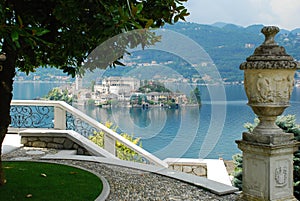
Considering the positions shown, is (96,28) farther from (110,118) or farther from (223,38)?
(223,38)

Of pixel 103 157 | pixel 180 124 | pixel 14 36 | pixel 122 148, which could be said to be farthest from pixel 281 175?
pixel 122 148

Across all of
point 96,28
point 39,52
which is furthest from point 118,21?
→ point 39,52

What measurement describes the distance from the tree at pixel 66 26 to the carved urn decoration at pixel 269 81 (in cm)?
121

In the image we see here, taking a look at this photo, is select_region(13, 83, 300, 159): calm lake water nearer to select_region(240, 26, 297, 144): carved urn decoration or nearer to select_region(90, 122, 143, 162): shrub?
select_region(240, 26, 297, 144): carved urn decoration

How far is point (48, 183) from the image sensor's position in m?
6.30

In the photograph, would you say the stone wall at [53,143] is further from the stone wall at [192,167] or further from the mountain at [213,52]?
the mountain at [213,52]

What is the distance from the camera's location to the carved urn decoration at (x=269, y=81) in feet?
16.1

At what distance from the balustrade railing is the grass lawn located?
87.9 inches

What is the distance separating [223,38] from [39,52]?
13.1 ft

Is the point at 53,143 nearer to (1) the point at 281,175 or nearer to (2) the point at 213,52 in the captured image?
(2) the point at 213,52

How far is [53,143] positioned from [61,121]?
798mm

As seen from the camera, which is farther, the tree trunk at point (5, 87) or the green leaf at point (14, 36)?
the tree trunk at point (5, 87)

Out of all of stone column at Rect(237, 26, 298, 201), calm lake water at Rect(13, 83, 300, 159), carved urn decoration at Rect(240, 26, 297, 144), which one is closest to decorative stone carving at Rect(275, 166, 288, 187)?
stone column at Rect(237, 26, 298, 201)

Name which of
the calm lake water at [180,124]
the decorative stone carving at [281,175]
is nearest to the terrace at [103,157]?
the calm lake water at [180,124]
